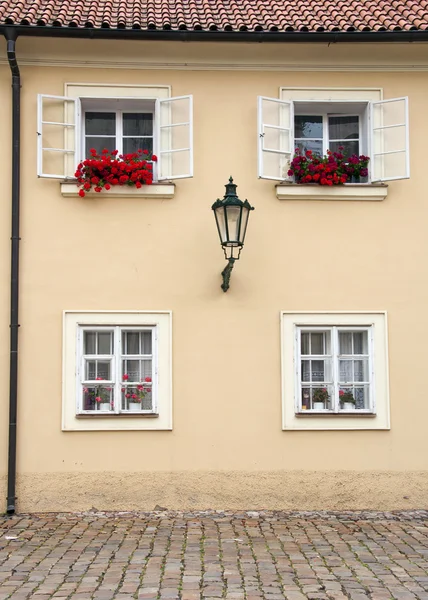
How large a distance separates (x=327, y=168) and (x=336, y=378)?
2574mm

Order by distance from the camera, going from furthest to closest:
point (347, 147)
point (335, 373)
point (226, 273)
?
1. point (347, 147)
2. point (335, 373)
3. point (226, 273)

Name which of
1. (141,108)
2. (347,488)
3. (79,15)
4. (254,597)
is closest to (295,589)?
(254,597)

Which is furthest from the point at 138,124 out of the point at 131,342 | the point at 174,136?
the point at 131,342

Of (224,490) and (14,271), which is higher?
(14,271)

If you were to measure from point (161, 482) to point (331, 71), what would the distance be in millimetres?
5515

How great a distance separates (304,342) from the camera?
32.1 feet

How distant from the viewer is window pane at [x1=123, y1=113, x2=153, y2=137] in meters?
10.2

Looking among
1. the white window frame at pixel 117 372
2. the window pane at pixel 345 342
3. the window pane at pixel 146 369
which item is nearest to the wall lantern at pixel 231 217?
the white window frame at pixel 117 372

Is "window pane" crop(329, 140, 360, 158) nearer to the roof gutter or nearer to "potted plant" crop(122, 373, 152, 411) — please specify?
the roof gutter

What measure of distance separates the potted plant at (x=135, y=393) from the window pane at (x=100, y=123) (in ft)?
10.3

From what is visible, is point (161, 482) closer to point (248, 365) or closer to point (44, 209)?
point (248, 365)

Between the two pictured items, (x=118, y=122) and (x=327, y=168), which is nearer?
(x=327, y=168)

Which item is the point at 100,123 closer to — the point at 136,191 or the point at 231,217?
the point at 136,191

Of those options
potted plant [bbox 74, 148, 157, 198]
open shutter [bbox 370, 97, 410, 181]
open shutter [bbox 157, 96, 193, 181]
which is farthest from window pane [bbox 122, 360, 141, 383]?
open shutter [bbox 370, 97, 410, 181]
